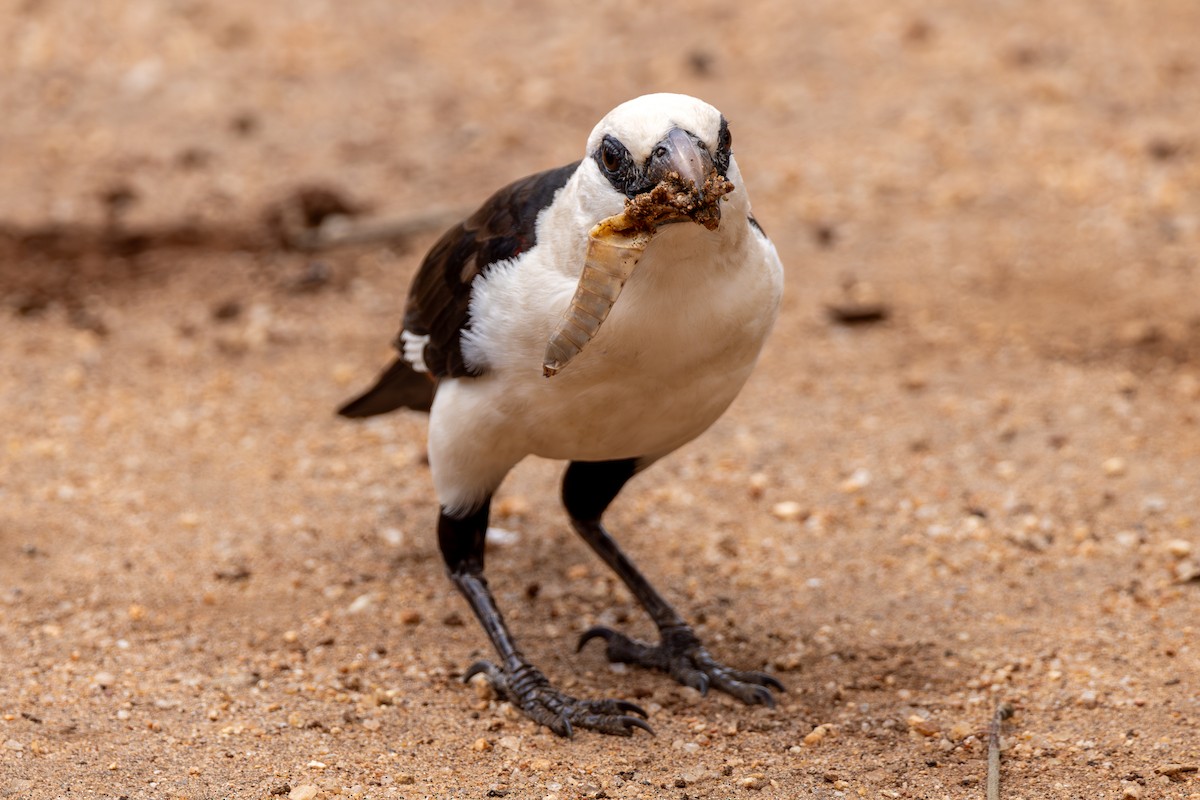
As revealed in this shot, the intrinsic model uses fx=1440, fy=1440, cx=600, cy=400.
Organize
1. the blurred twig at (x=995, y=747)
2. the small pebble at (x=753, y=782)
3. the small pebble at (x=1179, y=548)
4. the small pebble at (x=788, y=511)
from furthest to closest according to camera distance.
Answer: the small pebble at (x=788, y=511)
the small pebble at (x=1179, y=548)
the small pebble at (x=753, y=782)
the blurred twig at (x=995, y=747)

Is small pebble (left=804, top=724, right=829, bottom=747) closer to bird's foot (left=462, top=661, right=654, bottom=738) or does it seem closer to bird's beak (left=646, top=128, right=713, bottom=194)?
bird's foot (left=462, top=661, right=654, bottom=738)

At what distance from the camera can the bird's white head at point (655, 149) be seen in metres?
3.22

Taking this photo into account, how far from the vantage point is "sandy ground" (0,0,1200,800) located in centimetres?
404

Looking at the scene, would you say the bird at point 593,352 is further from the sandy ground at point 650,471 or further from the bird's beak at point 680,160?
the sandy ground at point 650,471

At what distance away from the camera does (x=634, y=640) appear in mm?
4773

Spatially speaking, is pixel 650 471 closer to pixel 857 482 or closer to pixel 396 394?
pixel 857 482

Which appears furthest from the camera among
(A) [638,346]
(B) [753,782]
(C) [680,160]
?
(B) [753,782]

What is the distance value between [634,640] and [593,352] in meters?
1.50

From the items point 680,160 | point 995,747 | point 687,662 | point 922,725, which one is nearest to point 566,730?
point 687,662

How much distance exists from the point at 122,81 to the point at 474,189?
2.79m

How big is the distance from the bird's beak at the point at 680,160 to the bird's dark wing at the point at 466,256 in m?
0.62

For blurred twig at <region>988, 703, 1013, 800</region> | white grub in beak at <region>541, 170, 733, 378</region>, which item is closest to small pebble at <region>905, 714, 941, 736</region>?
blurred twig at <region>988, 703, 1013, 800</region>

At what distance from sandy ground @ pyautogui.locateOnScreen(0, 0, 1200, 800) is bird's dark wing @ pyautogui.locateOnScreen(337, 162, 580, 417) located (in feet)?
3.41

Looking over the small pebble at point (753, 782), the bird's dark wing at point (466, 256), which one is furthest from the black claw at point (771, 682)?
the bird's dark wing at point (466, 256)
